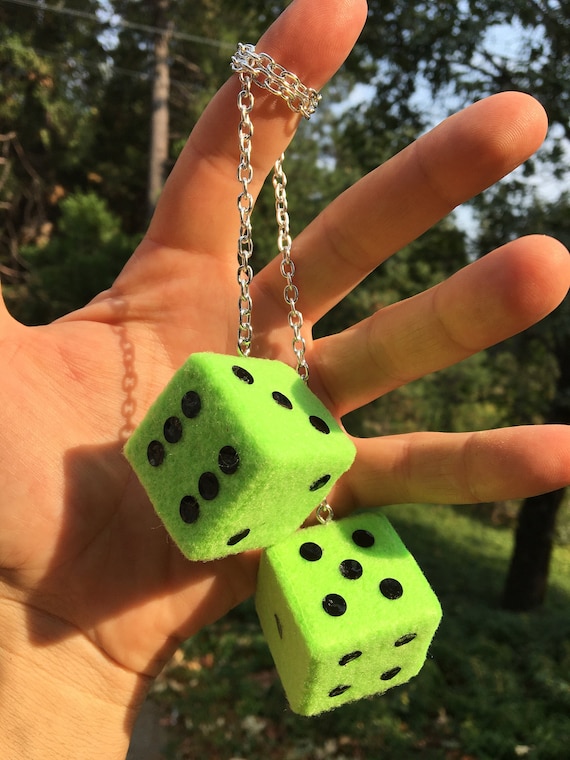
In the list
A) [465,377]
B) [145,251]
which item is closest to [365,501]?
[145,251]

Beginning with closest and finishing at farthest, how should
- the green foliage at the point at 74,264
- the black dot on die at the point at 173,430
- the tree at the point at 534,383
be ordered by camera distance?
the black dot on die at the point at 173,430
the tree at the point at 534,383
the green foliage at the point at 74,264

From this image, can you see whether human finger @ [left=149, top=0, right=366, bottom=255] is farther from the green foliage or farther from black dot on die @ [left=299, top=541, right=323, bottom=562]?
the green foliage

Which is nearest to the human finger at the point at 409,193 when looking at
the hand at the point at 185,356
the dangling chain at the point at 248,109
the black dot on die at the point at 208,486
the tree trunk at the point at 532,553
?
the hand at the point at 185,356

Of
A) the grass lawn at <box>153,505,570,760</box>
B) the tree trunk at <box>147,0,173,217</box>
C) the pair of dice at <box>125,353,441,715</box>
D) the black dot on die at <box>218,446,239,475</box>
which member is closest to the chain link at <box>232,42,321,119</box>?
the pair of dice at <box>125,353,441,715</box>

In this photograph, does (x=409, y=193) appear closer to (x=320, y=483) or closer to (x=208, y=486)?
(x=320, y=483)

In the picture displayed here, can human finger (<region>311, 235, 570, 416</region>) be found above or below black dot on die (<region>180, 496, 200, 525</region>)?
above

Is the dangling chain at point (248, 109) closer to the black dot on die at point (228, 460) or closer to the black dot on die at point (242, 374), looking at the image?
the black dot on die at point (242, 374)

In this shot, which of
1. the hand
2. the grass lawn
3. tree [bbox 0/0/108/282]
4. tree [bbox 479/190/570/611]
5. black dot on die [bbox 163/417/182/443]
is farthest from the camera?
tree [bbox 0/0/108/282]
